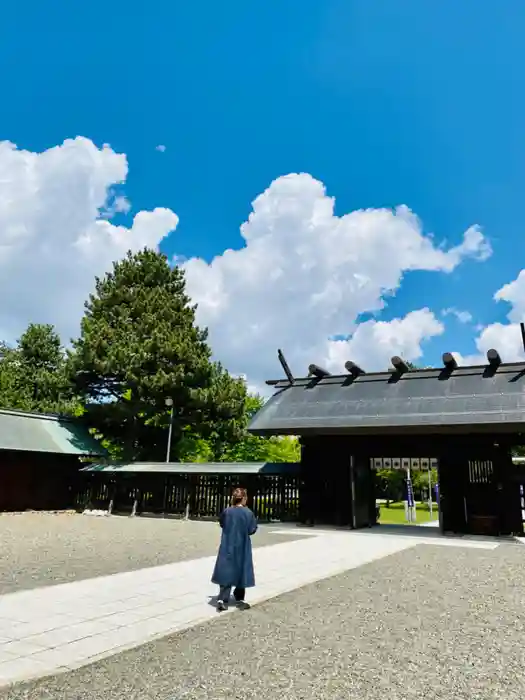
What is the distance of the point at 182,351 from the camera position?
84.2 ft

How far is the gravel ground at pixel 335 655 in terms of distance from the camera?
390 cm

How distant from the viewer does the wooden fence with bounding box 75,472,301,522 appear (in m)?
18.7

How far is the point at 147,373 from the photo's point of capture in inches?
1014

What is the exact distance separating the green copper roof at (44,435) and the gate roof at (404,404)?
9.64 meters

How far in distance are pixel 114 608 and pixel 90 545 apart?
6196 millimetres

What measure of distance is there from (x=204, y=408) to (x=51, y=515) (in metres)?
8.43

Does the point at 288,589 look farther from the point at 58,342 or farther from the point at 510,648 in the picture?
the point at 58,342

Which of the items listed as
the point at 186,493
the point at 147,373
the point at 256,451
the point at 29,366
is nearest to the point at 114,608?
the point at 186,493

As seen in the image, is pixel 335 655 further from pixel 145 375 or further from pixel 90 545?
pixel 145 375

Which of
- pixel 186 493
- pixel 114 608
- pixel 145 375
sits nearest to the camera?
pixel 114 608

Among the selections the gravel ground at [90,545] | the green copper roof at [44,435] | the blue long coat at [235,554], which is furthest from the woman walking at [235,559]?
the green copper roof at [44,435]

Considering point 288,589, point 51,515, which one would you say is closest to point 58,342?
point 51,515

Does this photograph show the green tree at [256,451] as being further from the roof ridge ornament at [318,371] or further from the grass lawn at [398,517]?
the roof ridge ornament at [318,371]

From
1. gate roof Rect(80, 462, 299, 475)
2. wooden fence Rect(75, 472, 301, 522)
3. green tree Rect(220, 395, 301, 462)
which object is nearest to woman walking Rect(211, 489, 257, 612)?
gate roof Rect(80, 462, 299, 475)
